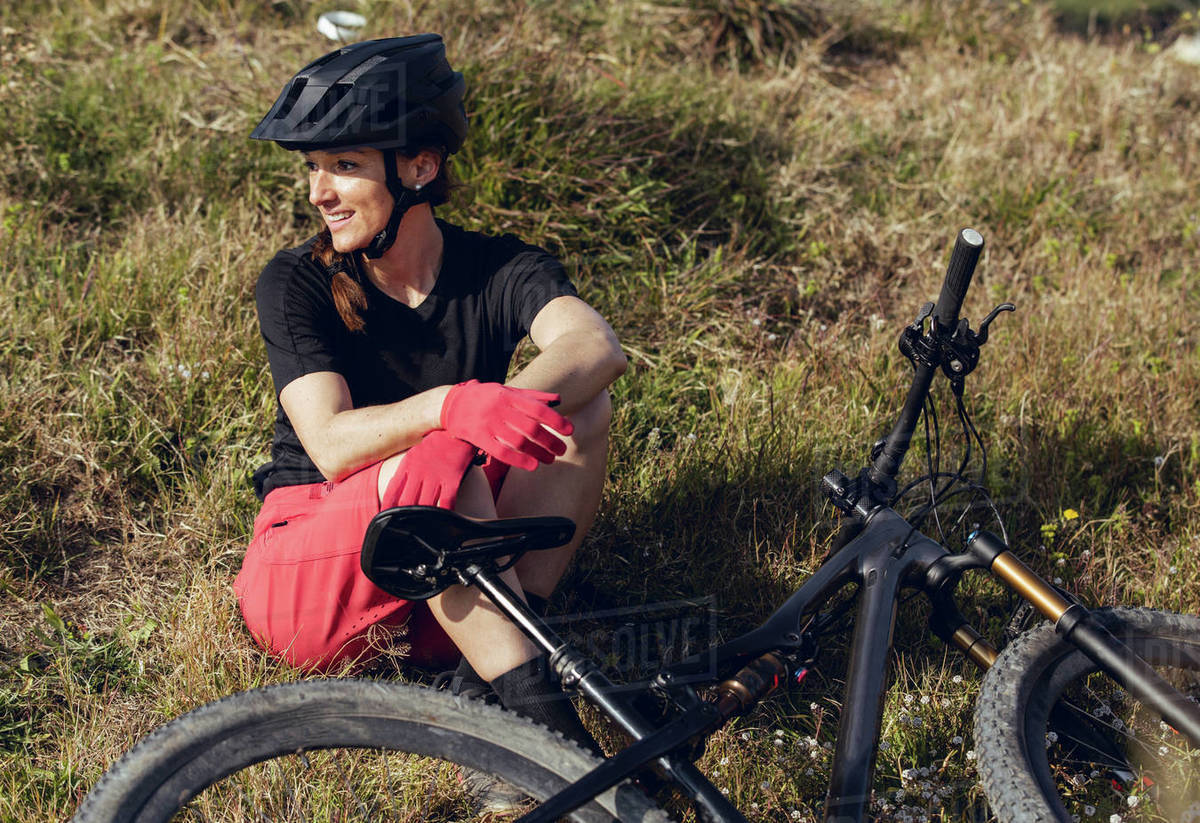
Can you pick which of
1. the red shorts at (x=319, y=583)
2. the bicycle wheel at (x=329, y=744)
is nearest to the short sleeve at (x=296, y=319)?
the red shorts at (x=319, y=583)

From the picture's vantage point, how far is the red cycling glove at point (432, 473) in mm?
2211

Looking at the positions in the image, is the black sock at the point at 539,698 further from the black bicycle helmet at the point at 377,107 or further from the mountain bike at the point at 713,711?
the black bicycle helmet at the point at 377,107

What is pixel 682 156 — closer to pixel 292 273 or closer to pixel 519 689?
pixel 292 273

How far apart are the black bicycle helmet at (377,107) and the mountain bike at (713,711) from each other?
110 centimetres

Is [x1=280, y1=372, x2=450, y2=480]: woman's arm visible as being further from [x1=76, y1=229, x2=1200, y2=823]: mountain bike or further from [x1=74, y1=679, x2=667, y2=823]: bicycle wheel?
[x1=74, y1=679, x2=667, y2=823]: bicycle wheel

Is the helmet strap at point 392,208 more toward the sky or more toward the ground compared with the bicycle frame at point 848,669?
more toward the sky

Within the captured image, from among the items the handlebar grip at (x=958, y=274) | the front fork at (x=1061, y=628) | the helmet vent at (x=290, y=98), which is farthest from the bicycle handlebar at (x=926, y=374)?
the helmet vent at (x=290, y=98)

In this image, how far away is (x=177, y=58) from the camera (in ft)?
16.8

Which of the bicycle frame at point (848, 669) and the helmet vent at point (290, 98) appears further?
the helmet vent at point (290, 98)

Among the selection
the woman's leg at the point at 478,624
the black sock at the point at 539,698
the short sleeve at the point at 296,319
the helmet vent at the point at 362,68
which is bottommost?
the black sock at the point at 539,698

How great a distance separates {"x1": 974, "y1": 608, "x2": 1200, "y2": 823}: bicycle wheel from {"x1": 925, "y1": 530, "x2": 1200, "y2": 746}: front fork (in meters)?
0.11

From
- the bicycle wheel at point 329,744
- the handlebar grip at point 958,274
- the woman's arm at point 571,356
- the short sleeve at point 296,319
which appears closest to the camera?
the bicycle wheel at point 329,744

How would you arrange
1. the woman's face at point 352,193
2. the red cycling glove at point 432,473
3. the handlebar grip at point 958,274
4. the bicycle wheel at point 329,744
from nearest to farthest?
the bicycle wheel at point 329,744
the handlebar grip at point 958,274
the red cycling glove at point 432,473
the woman's face at point 352,193

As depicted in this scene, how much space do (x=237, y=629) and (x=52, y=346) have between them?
1482 mm
